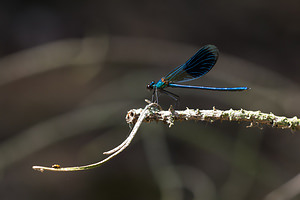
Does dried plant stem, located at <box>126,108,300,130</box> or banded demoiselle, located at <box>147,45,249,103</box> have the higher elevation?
banded demoiselle, located at <box>147,45,249,103</box>

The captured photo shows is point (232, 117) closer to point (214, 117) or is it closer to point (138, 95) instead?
point (214, 117)

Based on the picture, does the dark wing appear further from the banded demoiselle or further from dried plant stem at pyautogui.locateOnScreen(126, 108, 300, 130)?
dried plant stem at pyautogui.locateOnScreen(126, 108, 300, 130)

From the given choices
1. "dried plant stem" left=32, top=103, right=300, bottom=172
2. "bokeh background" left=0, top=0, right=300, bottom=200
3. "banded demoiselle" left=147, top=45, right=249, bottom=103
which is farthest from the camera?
"bokeh background" left=0, top=0, right=300, bottom=200

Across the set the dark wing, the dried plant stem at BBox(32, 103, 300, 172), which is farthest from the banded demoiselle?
the dried plant stem at BBox(32, 103, 300, 172)

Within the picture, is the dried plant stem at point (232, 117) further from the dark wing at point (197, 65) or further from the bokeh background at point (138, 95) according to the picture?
the bokeh background at point (138, 95)

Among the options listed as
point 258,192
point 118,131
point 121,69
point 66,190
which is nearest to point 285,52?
point 258,192

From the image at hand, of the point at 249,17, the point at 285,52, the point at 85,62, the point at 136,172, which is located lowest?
the point at 136,172

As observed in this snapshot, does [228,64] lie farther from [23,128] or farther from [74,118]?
[23,128]
